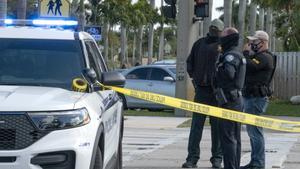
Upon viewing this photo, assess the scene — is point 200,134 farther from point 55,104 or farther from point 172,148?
point 55,104

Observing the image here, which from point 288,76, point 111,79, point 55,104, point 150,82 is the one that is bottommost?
point 288,76

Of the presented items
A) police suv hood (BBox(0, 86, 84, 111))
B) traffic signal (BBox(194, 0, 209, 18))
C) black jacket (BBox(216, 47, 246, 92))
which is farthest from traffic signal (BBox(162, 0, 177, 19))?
police suv hood (BBox(0, 86, 84, 111))

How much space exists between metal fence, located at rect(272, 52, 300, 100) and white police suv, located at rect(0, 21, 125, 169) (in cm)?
2055

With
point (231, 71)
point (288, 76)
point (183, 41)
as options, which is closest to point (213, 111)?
point (231, 71)

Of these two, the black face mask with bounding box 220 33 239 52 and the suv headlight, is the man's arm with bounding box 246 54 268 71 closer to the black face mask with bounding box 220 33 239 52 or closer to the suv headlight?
the black face mask with bounding box 220 33 239 52

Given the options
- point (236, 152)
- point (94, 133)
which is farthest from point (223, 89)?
point (94, 133)

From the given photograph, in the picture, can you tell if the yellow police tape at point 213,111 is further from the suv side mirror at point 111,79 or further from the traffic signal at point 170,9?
the traffic signal at point 170,9

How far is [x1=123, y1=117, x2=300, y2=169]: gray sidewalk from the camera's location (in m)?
10.3

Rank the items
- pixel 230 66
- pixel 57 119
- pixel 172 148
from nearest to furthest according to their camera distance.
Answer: pixel 57 119, pixel 230 66, pixel 172 148

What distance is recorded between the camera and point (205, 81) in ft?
31.0

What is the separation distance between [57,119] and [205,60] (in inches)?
171

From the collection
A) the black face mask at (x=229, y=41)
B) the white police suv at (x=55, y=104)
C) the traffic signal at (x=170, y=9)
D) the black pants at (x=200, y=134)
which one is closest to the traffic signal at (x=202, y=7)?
the traffic signal at (x=170, y=9)

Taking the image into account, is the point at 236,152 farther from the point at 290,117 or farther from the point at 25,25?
the point at 290,117

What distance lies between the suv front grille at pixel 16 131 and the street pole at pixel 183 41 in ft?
47.4
